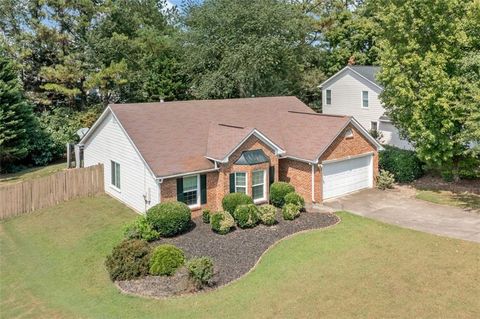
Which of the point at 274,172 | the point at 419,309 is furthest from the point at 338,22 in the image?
the point at 419,309

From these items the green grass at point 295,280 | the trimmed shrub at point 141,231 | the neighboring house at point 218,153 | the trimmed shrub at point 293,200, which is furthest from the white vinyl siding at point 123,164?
the trimmed shrub at point 293,200

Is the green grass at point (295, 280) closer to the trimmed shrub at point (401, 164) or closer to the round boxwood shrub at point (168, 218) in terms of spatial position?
the round boxwood shrub at point (168, 218)

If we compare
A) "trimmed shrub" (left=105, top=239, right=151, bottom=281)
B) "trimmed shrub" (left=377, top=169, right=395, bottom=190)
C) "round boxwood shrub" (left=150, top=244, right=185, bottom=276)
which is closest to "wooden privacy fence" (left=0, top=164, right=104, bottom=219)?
"trimmed shrub" (left=105, top=239, right=151, bottom=281)

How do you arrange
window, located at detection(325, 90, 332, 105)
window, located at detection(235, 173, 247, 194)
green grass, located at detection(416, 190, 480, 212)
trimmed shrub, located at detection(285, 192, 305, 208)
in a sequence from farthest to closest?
window, located at detection(325, 90, 332, 105) < green grass, located at detection(416, 190, 480, 212) < window, located at detection(235, 173, 247, 194) < trimmed shrub, located at detection(285, 192, 305, 208)

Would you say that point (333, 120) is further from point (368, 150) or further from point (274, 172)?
point (274, 172)

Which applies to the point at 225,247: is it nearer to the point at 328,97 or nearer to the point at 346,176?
the point at 346,176

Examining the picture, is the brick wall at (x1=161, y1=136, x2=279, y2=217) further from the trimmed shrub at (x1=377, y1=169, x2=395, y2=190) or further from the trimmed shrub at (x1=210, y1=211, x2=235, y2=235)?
the trimmed shrub at (x1=377, y1=169, x2=395, y2=190)
